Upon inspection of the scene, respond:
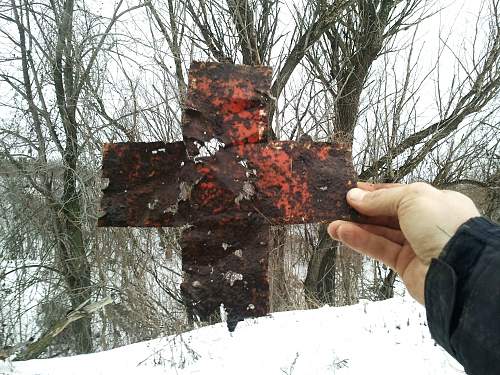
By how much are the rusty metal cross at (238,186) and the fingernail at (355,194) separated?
0.07 ft

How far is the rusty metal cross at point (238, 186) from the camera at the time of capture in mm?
1080

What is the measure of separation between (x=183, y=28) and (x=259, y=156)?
5.62 meters

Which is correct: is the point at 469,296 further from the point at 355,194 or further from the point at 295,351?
the point at 295,351

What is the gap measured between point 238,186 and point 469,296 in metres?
0.61

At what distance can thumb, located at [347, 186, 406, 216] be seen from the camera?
109 centimetres

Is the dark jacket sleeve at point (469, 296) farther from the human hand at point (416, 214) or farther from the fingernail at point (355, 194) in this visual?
the fingernail at point (355, 194)

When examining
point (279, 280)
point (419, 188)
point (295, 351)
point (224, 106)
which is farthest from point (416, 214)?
point (279, 280)

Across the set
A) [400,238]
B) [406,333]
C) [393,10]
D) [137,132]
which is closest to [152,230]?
[137,132]

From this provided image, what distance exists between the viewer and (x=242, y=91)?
43.7 inches

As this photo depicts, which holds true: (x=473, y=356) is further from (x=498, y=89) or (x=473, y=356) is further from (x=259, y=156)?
(x=498, y=89)

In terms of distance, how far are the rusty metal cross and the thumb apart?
1.3 inches

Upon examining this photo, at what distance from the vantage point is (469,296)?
894mm

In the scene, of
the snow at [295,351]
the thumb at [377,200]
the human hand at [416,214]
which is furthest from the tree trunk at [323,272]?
the thumb at [377,200]

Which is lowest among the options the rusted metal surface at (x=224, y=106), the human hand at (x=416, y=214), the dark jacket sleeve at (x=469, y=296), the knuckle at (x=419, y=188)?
the dark jacket sleeve at (x=469, y=296)
